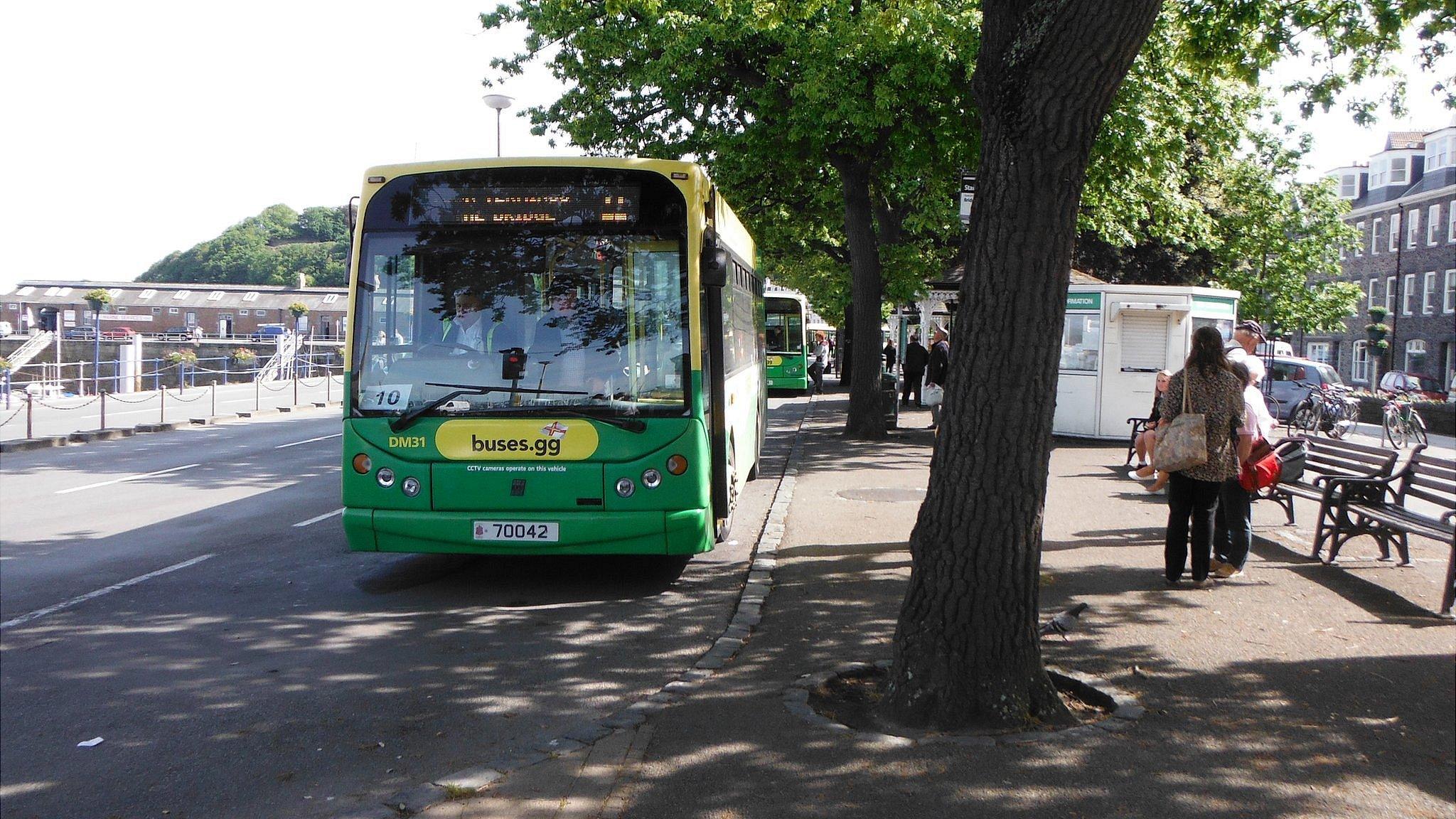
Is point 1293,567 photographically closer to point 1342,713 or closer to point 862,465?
point 1342,713

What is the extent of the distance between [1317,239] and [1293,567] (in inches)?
1643

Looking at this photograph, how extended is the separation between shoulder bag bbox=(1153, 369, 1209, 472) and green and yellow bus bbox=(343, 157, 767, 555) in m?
3.03

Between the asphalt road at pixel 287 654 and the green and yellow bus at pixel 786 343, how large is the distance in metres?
25.2

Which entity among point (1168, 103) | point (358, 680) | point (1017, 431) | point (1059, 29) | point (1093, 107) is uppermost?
point (1168, 103)

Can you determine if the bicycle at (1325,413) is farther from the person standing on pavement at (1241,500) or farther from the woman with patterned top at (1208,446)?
the woman with patterned top at (1208,446)

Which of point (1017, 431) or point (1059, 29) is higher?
point (1059, 29)

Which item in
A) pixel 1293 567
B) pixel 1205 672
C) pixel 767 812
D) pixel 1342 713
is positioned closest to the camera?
pixel 767 812

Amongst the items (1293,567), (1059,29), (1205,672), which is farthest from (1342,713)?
(1293,567)

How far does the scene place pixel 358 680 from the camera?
602 centimetres

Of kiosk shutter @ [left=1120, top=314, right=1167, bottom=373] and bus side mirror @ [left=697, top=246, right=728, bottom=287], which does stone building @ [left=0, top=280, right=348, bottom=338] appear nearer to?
kiosk shutter @ [left=1120, top=314, right=1167, bottom=373]

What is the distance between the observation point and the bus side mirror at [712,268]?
7895 mm

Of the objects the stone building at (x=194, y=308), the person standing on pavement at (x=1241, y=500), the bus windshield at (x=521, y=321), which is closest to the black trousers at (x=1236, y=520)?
the person standing on pavement at (x=1241, y=500)

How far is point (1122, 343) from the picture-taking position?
19047 millimetres

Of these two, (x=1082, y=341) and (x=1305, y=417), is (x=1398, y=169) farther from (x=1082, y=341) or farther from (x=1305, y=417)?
(x=1082, y=341)
